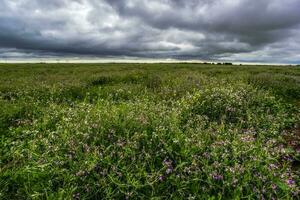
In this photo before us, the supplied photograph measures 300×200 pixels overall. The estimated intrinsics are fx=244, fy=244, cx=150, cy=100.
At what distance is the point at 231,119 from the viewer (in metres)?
5.86

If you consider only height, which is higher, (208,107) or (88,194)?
(208,107)

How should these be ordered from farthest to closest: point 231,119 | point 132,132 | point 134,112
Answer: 1. point 231,119
2. point 134,112
3. point 132,132

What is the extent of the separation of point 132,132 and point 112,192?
1.65 meters

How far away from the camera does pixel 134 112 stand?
17.7 ft

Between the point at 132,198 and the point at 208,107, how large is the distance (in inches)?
157

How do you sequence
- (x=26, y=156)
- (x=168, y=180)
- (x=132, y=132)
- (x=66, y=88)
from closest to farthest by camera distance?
1. (x=168, y=180)
2. (x=26, y=156)
3. (x=132, y=132)
4. (x=66, y=88)

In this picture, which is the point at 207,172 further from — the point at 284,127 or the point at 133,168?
the point at 284,127

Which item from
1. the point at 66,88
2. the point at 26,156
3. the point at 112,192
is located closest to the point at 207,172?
the point at 112,192

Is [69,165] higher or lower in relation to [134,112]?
lower

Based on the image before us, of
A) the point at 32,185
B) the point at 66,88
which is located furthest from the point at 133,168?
the point at 66,88

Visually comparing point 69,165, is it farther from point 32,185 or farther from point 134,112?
point 134,112

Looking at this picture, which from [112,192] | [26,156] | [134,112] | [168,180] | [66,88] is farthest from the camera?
[66,88]

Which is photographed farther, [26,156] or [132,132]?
[132,132]

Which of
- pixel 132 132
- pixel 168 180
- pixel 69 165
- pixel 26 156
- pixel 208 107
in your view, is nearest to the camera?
pixel 168 180
